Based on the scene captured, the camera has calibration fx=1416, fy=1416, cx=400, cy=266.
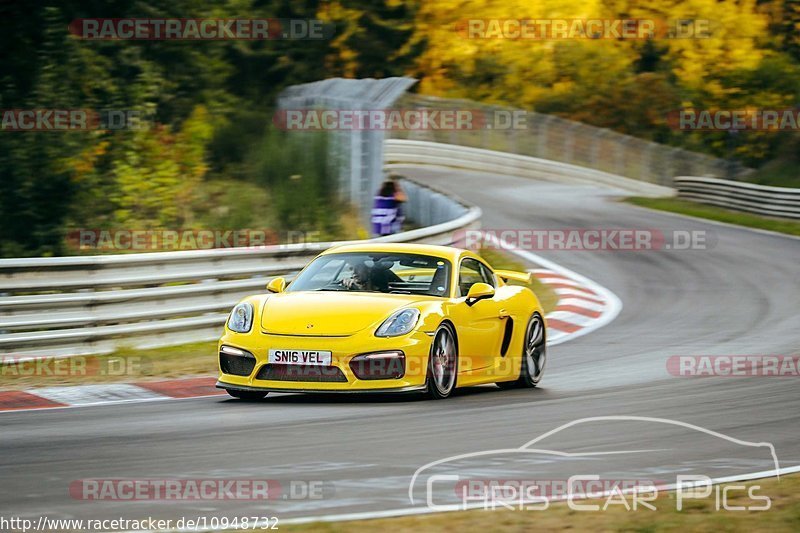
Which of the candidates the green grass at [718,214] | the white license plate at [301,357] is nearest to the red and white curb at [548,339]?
the white license plate at [301,357]

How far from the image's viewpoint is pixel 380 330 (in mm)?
10125

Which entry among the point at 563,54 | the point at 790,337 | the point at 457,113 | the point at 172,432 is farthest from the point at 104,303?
the point at 563,54

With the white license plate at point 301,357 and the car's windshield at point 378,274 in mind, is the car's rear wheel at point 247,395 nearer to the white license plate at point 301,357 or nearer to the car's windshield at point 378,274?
the white license plate at point 301,357

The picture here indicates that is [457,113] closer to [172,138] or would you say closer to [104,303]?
[172,138]

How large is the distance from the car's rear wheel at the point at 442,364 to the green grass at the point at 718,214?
20.4 metres

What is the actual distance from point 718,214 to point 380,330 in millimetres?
24820

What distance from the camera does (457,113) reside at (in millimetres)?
47188

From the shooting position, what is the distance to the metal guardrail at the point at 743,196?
106ft

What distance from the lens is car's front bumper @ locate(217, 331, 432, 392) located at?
32.7 ft

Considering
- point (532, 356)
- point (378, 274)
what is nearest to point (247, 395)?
point (378, 274)

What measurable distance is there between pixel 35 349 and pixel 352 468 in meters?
5.76

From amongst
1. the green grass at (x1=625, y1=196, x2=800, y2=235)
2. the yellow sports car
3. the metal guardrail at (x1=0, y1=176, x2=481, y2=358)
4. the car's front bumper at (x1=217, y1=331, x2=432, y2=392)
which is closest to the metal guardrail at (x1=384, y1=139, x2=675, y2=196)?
the green grass at (x1=625, y1=196, x2=800, y2=235)

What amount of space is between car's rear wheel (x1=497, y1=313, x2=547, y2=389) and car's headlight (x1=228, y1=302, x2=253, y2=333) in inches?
95.4

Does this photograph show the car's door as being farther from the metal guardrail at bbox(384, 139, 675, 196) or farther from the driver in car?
the metal guardrail at bbox(384, 139, 675, 196)
